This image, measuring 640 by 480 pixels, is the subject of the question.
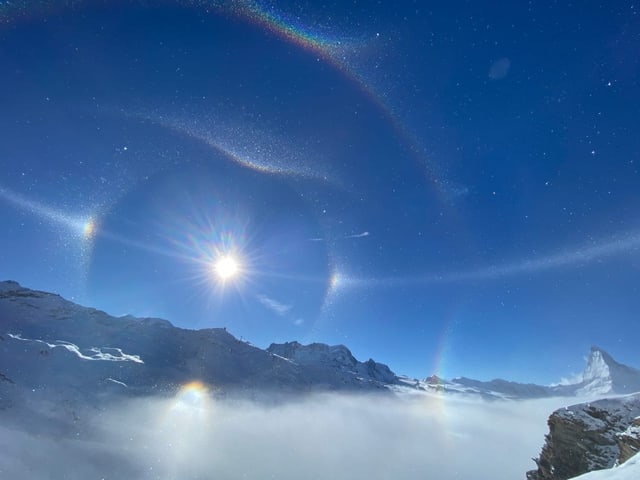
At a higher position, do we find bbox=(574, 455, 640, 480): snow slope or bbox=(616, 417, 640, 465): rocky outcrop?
bbox=(616, 417, 640, 465): rocky outcrop

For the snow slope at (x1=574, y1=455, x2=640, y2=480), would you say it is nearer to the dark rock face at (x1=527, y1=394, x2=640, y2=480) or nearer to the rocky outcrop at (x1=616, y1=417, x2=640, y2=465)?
the rocky outcrop at (x1=616, y1=417, x2=640, y2=465)

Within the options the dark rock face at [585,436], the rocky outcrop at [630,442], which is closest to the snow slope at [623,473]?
the rocky outcrop at [630,442]

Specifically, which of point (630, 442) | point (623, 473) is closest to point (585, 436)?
point (630, 442)

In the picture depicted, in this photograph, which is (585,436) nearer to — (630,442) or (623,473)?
(630,442)

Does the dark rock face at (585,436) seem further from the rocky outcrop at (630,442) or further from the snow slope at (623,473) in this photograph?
the snow slope at (623,473)

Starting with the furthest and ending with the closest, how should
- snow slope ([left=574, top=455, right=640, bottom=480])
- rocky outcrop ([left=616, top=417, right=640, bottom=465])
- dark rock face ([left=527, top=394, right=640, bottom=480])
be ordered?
dark rock face ([left=527, top=394, right=640, bottom=480]), rocky outcrop ([left=616, top=417, right=640, bottom=465]), snow slope ([left=574, top=455, right=640, bottom=480])

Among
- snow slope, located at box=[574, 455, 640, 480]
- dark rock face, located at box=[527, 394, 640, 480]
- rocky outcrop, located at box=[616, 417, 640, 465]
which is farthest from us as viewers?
dark rock face, located at box=[527, 394, 640, 480]

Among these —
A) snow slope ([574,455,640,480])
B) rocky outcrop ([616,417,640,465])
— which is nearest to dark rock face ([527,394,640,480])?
rocky outcrop ([616,417,640,465])

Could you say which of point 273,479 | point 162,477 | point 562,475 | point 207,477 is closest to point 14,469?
point 162,477
